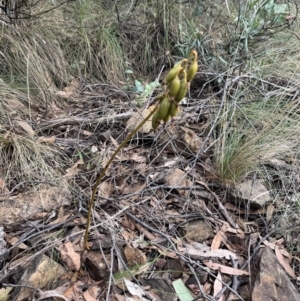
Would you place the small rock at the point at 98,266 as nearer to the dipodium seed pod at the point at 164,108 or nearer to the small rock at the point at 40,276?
the small rock at the point at 40,276

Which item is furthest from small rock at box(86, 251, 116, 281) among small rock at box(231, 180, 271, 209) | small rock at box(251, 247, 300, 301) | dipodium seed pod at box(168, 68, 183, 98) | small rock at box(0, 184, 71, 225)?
dipodium seed pod at box(168, 68, 183, 98)

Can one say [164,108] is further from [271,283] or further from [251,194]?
[251,194]

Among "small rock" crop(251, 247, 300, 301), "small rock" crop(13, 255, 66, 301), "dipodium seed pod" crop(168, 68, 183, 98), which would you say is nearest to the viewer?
"dipodium seed pod" crop(168, 68, 183, 98)

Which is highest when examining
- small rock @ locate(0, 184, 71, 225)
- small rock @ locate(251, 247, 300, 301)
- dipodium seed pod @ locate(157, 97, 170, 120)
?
dipodium seed pod @ locate(157, 97, 170, 120)

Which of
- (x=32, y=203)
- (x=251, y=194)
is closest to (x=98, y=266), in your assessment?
(x=32, y=203)

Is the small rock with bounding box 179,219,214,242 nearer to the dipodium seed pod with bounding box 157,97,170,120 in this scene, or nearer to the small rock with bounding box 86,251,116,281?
the small rock with bounding box 86,251,116,281

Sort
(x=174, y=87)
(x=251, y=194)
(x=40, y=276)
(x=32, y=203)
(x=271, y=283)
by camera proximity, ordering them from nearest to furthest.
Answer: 1. (x=174, y=87)
2. (x=40, y=276)
3. (x=271, y=283)
4. (x=32, y=203)
5. (x=251, y=194)

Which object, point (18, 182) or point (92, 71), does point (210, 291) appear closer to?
point (18, 182)

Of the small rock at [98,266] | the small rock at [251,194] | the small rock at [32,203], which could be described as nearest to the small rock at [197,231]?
the small rock at [251,194]

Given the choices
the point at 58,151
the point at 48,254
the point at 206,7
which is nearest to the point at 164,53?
the point at 206,7

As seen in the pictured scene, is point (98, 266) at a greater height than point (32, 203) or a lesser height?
lesser

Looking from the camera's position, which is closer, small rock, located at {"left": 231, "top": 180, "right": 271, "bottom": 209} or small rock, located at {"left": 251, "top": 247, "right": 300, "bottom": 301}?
small rock, located at {"left": 251, "top": 247, "right": 300, "bottom": 301}

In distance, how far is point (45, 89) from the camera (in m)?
2.80

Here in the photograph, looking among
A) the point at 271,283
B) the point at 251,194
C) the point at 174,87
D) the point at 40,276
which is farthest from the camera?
the point at 251,194
